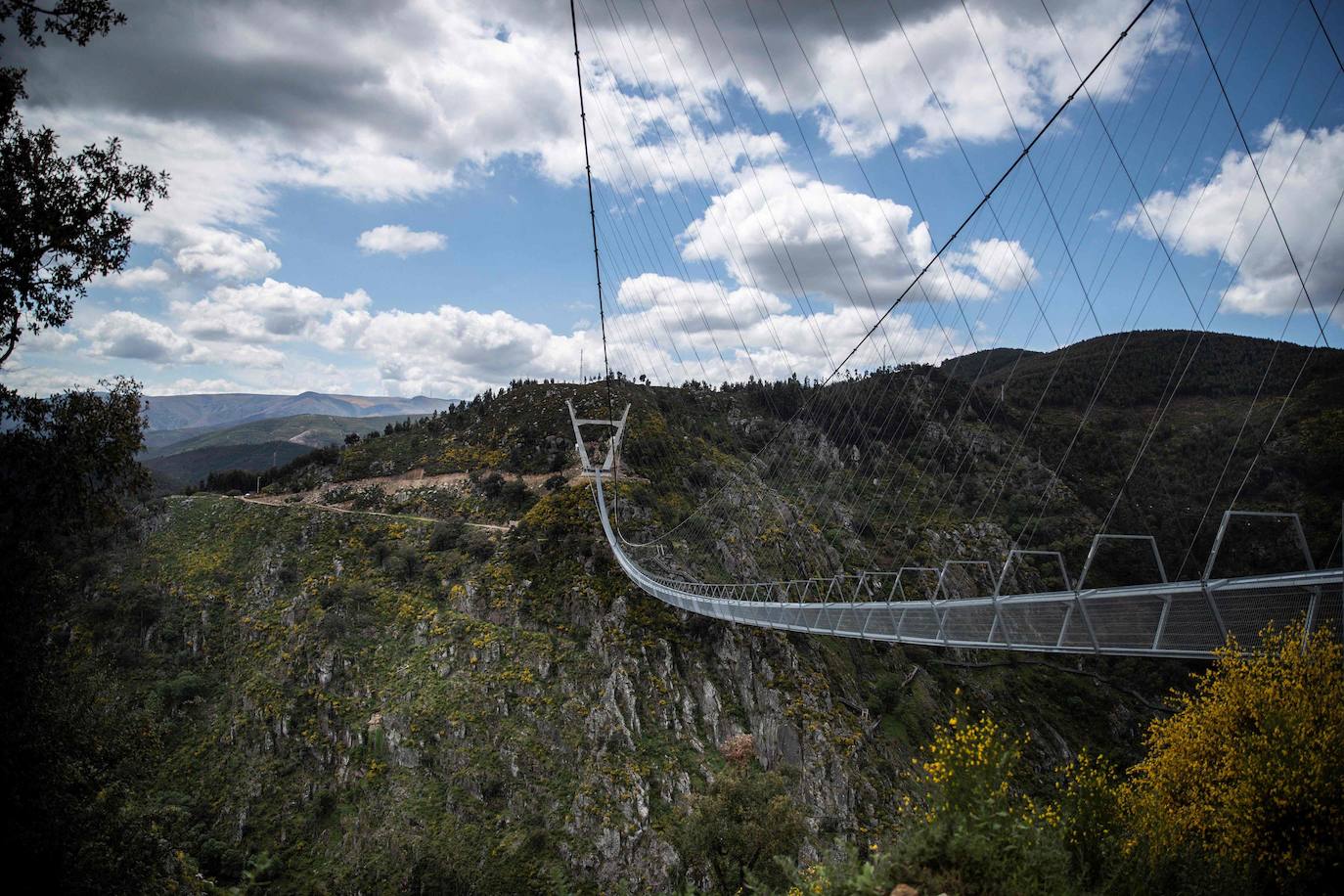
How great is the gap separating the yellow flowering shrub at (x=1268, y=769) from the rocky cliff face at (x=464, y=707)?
997cm

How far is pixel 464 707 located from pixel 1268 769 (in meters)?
20.9

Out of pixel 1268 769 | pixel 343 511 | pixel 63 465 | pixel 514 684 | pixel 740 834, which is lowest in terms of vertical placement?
pixel 740 834

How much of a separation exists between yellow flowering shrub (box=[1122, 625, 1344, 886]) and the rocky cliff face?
392 inches

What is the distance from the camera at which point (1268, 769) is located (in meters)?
8.46

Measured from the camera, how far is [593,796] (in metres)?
19.6

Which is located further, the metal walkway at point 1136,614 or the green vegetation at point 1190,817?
the green vegetation at point 1190,817

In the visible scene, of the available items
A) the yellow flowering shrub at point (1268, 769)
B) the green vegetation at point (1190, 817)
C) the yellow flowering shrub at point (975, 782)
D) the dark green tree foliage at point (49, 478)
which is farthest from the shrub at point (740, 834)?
the dark green tree foliage at point (49, 478)

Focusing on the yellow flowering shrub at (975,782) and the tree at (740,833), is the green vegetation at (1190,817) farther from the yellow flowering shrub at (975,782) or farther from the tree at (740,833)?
the tree at (740,833)

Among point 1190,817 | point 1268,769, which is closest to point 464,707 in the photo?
point 1190,817

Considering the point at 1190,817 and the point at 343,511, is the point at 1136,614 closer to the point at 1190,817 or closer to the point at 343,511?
the point at 1190,817

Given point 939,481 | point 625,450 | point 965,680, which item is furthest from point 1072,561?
point 625,450

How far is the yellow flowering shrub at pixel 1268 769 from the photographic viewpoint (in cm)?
775

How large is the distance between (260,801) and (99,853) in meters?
13.8

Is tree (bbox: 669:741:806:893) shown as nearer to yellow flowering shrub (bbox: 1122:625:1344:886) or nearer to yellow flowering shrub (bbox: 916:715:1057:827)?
yellow flowering shrub (bbox: 916:715:1057:827)
